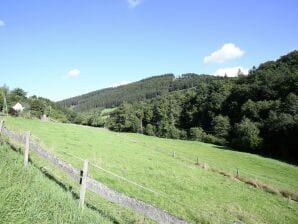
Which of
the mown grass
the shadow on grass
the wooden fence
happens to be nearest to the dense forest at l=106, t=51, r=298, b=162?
the shadow on grass

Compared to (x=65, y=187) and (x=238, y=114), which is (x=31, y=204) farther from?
(x=238, y=114)

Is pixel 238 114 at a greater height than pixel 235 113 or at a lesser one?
lesser

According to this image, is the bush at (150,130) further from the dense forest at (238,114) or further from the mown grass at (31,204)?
the mown grass at (31,204)

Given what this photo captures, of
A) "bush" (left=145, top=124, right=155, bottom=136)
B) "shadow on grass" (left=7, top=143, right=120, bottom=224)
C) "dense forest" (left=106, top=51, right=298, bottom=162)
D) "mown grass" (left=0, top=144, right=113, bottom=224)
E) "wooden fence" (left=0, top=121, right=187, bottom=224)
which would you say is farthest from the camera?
"bush" (left=145, top=124, right=155, bottom=136)

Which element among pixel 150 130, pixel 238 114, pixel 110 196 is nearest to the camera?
pixel 110 196

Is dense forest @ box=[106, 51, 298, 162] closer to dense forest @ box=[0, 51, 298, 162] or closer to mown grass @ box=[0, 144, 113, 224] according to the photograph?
dense forest @ box=[0, 51, 298, 162]

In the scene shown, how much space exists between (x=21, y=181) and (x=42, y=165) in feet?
20.6

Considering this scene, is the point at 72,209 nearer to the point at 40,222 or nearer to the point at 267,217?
the point at 40,222

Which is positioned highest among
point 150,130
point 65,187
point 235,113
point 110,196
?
point 235,113

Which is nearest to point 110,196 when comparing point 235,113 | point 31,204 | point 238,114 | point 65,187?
point 31,204

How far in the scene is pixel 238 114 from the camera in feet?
315

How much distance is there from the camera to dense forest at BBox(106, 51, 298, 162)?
73062 millimetres

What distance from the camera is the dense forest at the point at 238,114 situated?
240 feet

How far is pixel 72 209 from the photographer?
9.32 m
